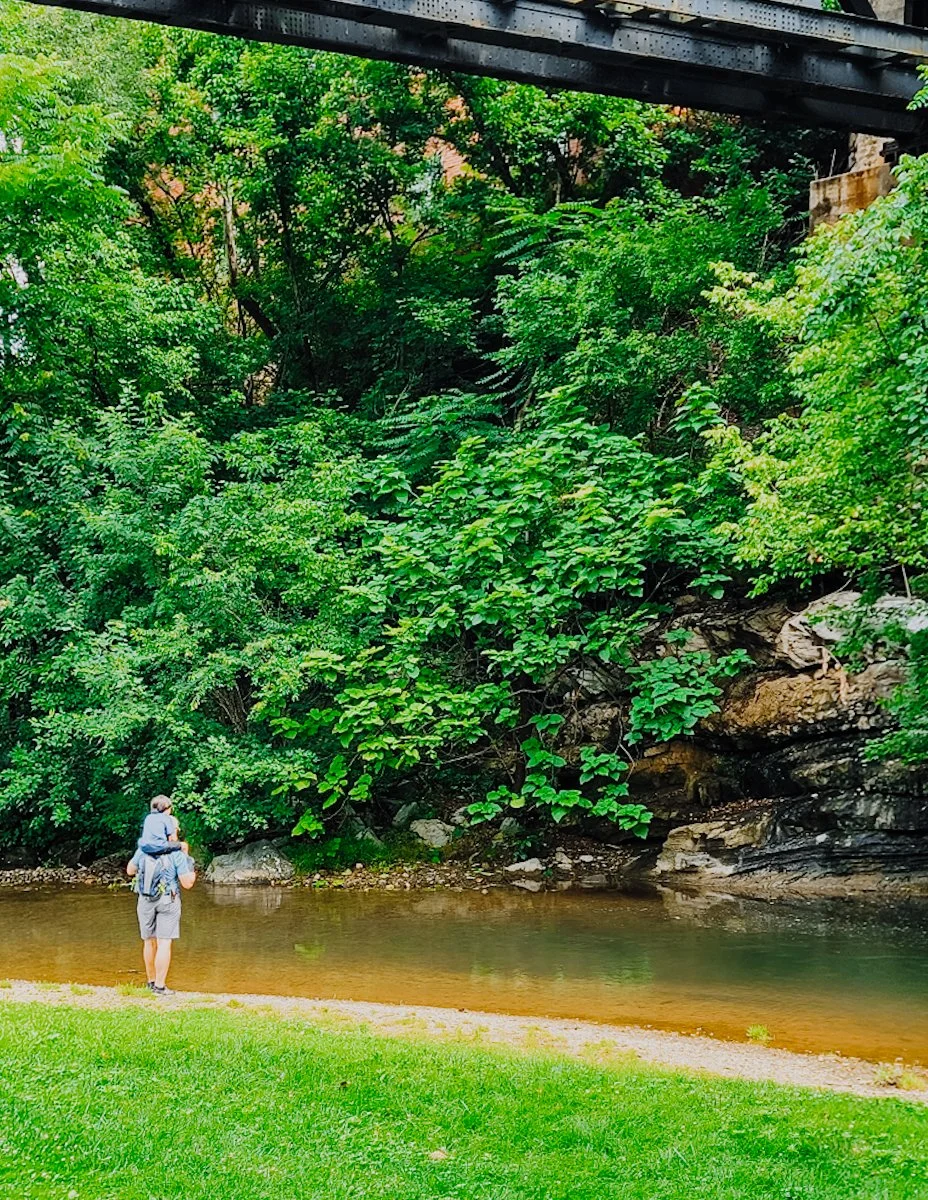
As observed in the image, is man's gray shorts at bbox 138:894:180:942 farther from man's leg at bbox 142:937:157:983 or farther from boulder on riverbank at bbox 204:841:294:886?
boulder on riverbank at bbox 204:841:294:886

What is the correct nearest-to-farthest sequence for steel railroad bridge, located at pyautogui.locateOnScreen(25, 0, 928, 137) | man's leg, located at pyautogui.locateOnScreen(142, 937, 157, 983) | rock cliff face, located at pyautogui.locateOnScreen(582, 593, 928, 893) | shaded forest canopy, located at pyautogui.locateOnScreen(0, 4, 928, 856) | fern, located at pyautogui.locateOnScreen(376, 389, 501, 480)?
man's leg, located at pyautogui.locateOnScreen(142, 937, 157, 983)
steel railroad bridge, located at pyautogui.locateOnScreen(25, 0, 928, 137)
rock cliff face, located at pyautogui.locateOnScreen(582, 593, 928, 893)
shaded forest canopy, located at pyautogui.locateOnScreen(0, 4, 928, 856)
fern, located at pyautogui.locateOnScreen(376, 389, 501, 480)

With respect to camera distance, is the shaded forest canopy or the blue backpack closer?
the blue backpack

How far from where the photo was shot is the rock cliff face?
48.4 ft

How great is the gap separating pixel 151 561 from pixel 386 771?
5.34 meters

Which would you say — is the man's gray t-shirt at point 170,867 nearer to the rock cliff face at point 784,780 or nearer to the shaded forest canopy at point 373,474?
the shaded forest canopy at point 373,474

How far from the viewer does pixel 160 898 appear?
33.0 ft

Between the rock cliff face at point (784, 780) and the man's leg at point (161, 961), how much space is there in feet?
26.3

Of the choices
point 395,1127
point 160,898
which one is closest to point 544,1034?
point 395,1127

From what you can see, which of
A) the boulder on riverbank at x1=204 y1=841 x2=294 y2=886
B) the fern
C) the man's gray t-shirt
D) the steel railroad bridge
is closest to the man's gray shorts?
the man's gray t-shirt

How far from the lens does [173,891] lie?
10.1 meters

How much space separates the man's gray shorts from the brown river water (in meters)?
1.49

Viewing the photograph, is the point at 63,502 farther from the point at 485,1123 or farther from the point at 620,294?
the point at 485,1123

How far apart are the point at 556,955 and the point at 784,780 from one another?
520cm

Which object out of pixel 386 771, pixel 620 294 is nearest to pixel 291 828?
pixel 386 771
